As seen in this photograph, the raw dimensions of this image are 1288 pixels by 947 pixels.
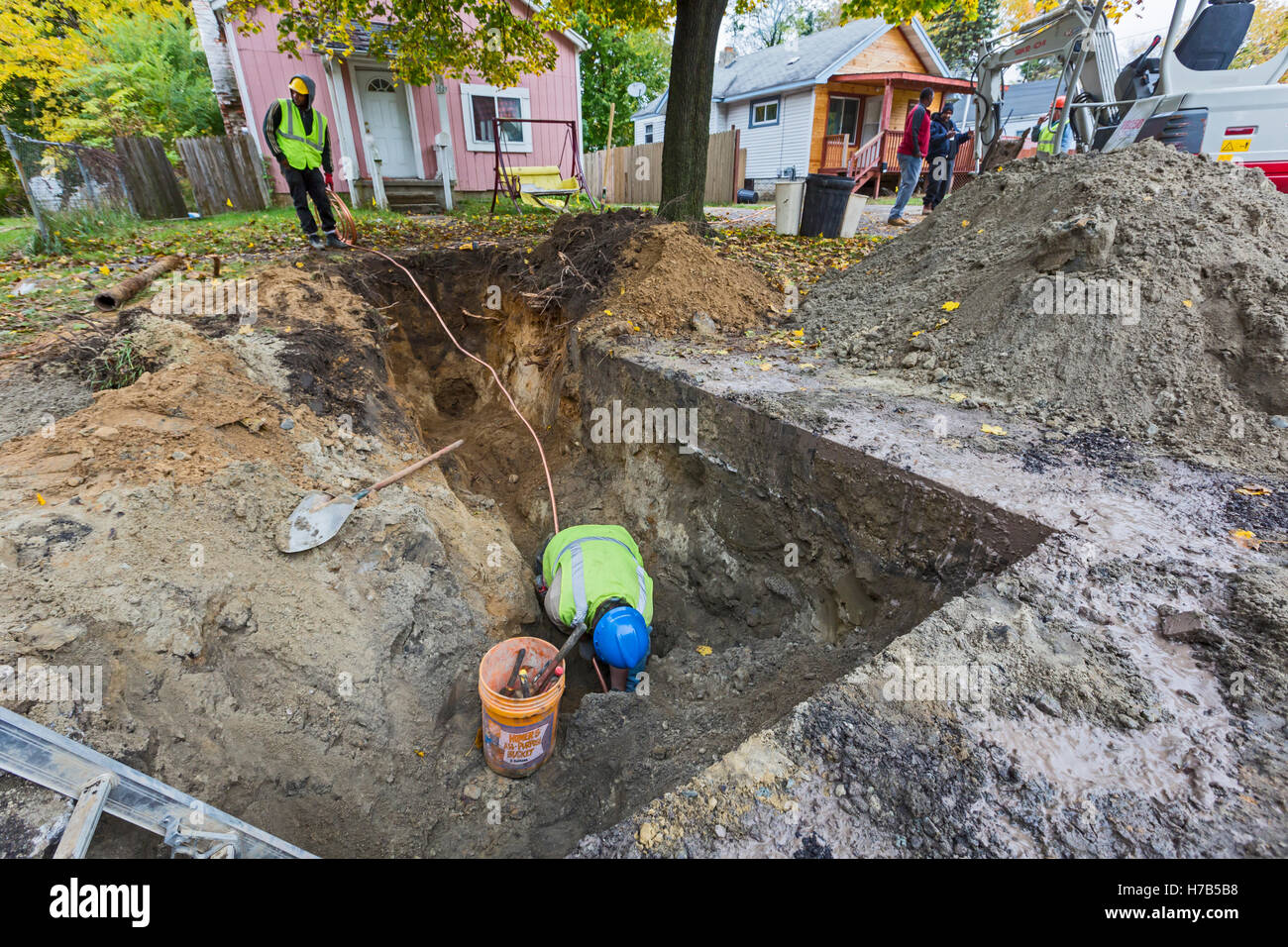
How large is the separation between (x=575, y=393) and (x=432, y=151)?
10159 mm

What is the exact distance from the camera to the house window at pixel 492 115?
12.6 meters

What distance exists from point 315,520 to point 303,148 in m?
5.42

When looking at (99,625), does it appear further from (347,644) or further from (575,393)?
(575,393)

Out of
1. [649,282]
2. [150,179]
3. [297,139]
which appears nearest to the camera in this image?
[649,282]

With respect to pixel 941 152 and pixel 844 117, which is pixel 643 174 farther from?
pixel 941 152

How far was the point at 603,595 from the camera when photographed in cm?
357

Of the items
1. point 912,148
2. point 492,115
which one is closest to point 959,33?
point 912,148

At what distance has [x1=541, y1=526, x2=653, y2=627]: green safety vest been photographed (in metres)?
3.58

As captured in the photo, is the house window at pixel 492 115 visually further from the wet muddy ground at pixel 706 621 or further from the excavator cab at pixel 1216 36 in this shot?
the excavator cab at pixel 1216 36

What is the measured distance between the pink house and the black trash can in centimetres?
626

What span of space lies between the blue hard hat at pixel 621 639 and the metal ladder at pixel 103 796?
1.87 metres

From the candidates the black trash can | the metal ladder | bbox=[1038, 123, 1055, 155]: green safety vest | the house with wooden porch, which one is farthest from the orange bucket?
the house with wooden porch

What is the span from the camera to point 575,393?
5496mm

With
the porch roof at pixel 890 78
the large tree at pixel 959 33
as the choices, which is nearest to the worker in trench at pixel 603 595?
the porch roof at pixel 890 78
